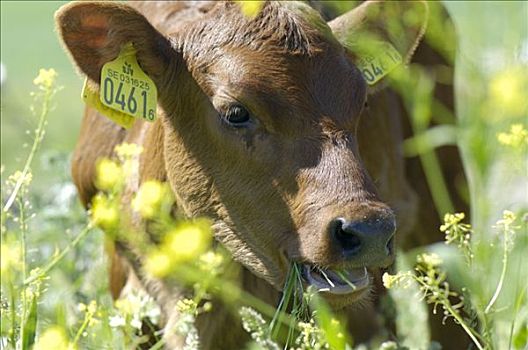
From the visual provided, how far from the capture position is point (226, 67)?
16.0 feet

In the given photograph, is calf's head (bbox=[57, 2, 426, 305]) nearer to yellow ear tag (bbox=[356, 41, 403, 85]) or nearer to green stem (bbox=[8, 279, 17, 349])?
yellow ear tag (bbox=[356, 41, 403, 85])

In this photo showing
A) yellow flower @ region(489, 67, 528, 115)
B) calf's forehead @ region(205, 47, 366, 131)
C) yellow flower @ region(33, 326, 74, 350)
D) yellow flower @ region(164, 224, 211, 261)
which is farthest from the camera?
calf's forehead @ region(205, 47, 366, 131)

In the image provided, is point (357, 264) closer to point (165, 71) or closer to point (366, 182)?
point (366, 182)

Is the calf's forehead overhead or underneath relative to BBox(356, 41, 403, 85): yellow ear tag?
overhead

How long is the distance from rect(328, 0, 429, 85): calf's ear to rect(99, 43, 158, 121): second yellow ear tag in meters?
0.83

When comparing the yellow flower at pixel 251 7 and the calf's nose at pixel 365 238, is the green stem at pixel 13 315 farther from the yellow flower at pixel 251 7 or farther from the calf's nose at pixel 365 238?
the yellow flower at pixel 251 7

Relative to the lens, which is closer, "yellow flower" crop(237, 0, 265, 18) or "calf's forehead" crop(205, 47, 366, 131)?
"yellow flower" crop(237, 0, 265, 18)

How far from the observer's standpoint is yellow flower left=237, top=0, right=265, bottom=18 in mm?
4555

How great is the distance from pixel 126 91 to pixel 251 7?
2.06 ft

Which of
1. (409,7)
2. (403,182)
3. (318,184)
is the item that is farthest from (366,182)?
(403,182)

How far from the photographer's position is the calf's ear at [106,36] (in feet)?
16.1

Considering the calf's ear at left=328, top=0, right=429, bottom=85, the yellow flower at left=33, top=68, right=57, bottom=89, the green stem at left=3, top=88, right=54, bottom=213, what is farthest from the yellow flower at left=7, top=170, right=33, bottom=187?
the calf's ear at left=328, top=0, right=429, bottom=85

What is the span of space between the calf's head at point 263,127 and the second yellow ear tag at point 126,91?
0.16ft

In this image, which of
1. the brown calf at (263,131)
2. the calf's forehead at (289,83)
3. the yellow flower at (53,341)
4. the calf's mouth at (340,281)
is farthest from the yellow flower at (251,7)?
the yellow flower at (53,341)
